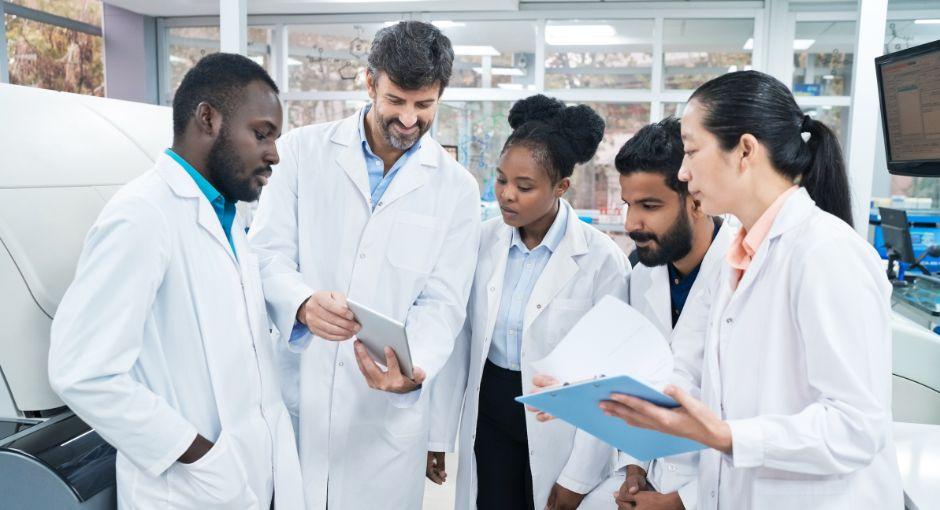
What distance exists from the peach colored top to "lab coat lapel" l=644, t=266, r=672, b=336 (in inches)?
13.8

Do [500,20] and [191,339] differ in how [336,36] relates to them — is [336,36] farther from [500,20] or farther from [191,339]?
[191,339]

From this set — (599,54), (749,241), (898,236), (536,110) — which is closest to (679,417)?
(749,241)

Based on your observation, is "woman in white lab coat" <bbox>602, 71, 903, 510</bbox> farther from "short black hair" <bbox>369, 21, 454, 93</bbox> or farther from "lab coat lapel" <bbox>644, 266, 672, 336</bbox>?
"short black hair" <bbox>369, 21, 454, 93</bbox>

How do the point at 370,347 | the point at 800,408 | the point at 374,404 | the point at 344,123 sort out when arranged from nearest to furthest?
the point at 800,408, the point at 370,347, the point at 374,404, the point at 344,123

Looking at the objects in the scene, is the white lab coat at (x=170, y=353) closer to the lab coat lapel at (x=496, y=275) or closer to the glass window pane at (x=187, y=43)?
the lab coat lapel at (x=496, y=275)

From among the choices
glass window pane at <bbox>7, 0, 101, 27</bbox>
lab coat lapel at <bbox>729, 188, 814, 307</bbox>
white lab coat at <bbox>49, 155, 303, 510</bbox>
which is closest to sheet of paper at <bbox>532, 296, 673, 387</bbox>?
lab coat lapel at <bbox>729, 188, 814, 307</bbox>

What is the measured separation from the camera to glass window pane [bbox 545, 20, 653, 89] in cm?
648

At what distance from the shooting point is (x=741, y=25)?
6.36m

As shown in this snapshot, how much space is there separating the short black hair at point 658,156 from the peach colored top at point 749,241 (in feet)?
1.14

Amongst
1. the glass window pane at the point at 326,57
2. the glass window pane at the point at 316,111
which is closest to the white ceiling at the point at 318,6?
the glass window pane at the point at 326,57

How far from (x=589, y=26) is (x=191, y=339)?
6076 mm

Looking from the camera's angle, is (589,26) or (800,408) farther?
(589,26)

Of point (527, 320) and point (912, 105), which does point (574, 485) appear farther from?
point (912, 105)

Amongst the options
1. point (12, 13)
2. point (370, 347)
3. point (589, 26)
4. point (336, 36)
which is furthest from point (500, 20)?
point (370, 347)
